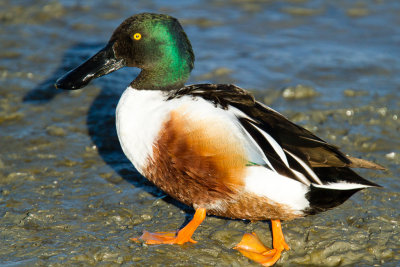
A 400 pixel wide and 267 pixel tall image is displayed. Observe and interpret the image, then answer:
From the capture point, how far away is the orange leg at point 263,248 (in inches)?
144

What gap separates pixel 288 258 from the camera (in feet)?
12.2

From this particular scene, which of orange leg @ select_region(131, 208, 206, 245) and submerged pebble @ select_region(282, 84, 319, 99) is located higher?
submerged pebble @ select_region(282, 84, 319, 99)

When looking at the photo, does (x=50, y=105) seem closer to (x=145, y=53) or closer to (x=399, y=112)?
(x=145, y=53)

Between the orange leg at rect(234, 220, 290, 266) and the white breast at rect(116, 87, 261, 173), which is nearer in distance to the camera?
the white breast at rect(116, 87, 261, 173)

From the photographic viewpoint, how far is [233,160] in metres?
3.51

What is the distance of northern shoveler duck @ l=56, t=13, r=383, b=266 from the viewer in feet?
11.5

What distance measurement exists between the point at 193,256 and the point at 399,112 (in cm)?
278

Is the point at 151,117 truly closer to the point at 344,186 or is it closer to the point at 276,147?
the point at 276,147

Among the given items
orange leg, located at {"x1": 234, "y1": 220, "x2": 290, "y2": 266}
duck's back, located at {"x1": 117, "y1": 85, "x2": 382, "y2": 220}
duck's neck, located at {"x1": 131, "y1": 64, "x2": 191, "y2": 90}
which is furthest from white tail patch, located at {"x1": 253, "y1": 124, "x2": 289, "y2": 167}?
duck's neck, located at {"x1": 131, "y1": 64, "x2": 191, "y2": 90}

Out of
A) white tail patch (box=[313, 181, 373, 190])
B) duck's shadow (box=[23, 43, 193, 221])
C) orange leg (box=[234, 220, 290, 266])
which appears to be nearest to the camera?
white tail patch (box=[313, 181, 373, 190])

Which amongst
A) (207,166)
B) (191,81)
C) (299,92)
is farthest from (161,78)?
(299,92)

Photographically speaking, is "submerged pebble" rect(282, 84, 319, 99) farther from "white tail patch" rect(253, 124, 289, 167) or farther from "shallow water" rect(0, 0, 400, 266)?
"white tail patch" rect(253, 124, 289, 167)

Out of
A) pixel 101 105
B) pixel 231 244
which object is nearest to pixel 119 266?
pixel 231 244

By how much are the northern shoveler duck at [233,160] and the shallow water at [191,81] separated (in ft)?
1.00
